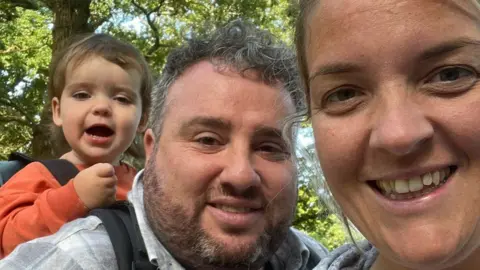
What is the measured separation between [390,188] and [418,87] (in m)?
0.23

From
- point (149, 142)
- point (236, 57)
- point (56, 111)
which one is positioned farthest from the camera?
point (56, 111)

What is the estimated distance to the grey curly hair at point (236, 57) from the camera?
6.72 ft

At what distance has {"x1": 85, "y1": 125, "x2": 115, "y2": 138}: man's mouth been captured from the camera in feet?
8.86

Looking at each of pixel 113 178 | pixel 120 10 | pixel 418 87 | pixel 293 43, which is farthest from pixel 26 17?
pixel 418 87

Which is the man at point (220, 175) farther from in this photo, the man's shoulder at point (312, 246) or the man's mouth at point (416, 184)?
the man's mouth at point (416, 184)

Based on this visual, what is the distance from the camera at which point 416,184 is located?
1103mm

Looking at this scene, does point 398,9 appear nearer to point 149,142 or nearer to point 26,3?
point 149,142

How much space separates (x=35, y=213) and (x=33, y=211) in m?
0.02

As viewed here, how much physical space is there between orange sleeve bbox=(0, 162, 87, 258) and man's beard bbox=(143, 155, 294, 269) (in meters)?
0.35

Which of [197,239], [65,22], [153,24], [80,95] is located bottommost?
[197,239]

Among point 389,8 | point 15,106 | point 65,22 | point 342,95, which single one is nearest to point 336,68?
point 342,95

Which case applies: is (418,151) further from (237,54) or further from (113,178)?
(113,178)

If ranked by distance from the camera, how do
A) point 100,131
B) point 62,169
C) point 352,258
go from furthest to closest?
point 100,131, point 62,169, point 352,258

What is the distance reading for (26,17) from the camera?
9.00 m
